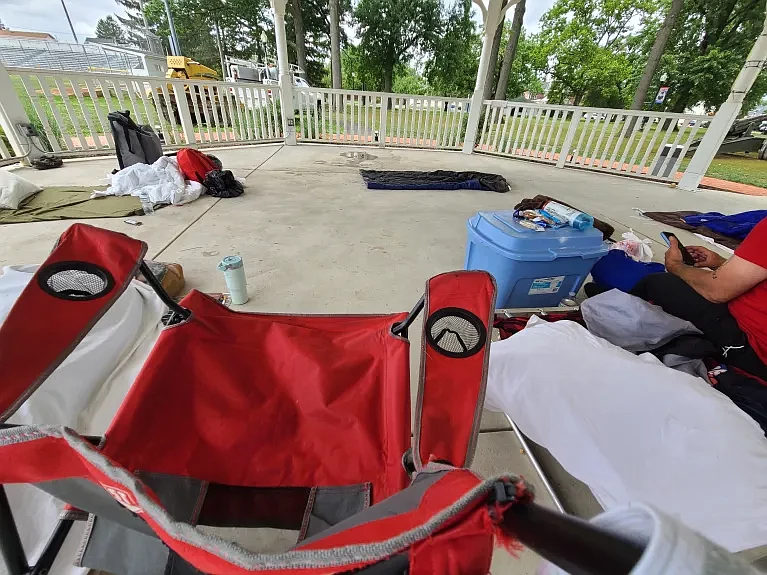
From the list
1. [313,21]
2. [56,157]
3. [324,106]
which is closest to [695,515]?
[56,157]

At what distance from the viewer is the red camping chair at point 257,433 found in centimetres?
34

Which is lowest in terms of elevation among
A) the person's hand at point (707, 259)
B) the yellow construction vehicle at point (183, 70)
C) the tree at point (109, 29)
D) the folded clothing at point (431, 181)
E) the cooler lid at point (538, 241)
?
the folded clothing at point (431, 181)

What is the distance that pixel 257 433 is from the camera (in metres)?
0.78

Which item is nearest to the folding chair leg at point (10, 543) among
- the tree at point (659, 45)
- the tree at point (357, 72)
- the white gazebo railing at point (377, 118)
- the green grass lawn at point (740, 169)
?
the white gazebo railing at point (377, 118)

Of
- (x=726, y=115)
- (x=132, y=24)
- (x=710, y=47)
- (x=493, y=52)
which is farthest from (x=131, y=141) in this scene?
(x=132, y=24)

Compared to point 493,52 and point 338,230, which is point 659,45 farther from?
point 338,230

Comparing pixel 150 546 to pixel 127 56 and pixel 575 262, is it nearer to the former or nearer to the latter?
pixel 575 262

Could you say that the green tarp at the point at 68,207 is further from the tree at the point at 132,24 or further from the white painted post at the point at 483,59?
the tree at the point at 132,24

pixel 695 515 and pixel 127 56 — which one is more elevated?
pixel 127 56

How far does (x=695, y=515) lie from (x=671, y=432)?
6.2 inches

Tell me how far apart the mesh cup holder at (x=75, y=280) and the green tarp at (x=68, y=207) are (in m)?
2.24

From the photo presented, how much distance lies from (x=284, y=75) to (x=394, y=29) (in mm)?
12501

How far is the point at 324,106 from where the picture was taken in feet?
17.3

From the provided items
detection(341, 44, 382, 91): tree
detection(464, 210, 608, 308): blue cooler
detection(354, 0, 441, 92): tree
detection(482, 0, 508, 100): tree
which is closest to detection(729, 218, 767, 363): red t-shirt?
detection(464, 210, 608, 308): blue cooler
